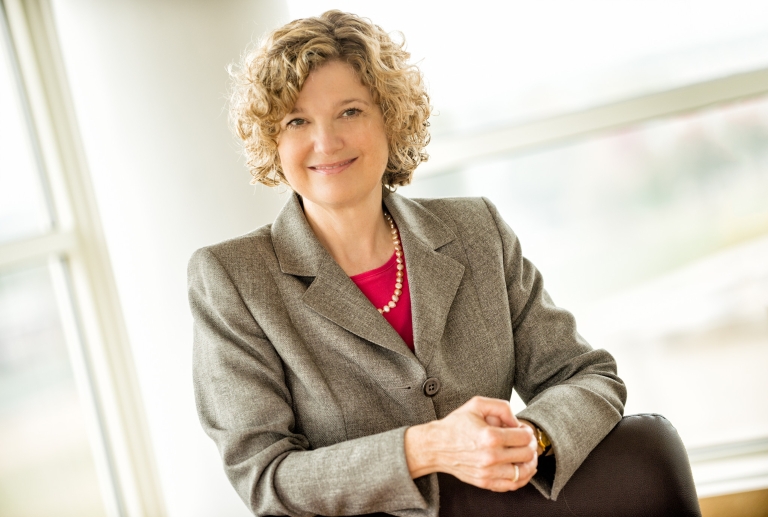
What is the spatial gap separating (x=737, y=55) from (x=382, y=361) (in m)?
1.53

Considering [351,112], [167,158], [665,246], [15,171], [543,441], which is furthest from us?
[665,246]

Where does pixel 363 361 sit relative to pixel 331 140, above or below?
below

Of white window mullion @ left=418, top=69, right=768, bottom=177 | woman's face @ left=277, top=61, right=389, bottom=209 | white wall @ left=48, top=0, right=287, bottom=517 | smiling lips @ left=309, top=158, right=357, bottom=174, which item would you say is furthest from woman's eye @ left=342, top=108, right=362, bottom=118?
white window mullion @ left=418, top=69, right=768, bottom=177

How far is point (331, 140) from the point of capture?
1.60 meters

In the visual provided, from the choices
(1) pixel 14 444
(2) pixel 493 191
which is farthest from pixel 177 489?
(2) pixel 493 191

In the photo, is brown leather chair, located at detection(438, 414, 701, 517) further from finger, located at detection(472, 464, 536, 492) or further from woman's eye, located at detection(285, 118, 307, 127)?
woman's eye, located at detection(285, 118, 307, 127)

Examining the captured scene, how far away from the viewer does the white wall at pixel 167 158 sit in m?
2.02

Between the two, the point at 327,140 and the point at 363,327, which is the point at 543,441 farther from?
the point at 327,140

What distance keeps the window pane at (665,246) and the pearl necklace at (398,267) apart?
0.61 meters

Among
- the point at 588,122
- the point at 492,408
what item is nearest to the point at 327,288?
the point at 492,408

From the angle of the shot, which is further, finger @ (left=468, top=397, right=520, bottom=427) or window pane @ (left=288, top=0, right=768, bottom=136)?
window pane @ (left=288, top=0, right=768, bottom=136)

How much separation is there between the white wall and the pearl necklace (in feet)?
1.62

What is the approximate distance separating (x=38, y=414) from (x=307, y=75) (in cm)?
143

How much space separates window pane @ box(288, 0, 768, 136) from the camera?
2.25 meters
